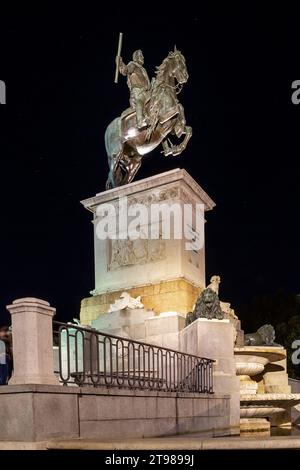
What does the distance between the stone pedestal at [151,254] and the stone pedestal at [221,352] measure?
4720mm

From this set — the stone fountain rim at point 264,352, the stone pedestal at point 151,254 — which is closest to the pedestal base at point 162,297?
the stone pedestal at point 151,254

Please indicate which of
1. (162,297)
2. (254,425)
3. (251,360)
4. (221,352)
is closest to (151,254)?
(162,297)

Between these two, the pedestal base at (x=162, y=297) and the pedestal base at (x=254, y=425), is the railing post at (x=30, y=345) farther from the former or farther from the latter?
the pedestal base at (x=162, y=297)

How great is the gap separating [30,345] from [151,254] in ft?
37.5

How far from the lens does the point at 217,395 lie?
39.3 feet

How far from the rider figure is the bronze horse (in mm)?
239

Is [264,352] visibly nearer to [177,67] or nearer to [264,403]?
[264,403]

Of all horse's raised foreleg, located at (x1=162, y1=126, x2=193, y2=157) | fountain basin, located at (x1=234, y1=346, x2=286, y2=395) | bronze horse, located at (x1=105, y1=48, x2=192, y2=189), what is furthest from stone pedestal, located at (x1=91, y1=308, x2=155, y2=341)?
horse's raised foreleg, located at (x1=162, y1=126, x2=193, y2=157)

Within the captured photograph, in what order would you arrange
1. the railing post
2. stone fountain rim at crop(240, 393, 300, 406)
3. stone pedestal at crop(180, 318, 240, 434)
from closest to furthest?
the railing post, stone pedestal at crop(180, 318, 240, 434), stone fountain rim at crop(240, 393, 300, 406)

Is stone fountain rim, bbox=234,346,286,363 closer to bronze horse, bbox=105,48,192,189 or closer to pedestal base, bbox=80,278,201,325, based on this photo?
pedestal base, bbox=80,278,201,325

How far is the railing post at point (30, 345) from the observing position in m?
7.31

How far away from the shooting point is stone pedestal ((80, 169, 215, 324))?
17922 millimetres
